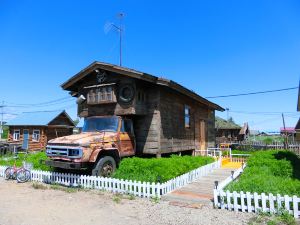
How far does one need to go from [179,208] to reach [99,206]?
2349 millimetres

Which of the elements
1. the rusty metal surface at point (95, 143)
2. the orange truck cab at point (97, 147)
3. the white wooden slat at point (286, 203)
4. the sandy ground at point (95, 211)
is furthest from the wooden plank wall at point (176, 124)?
the white wooden slat at point (286, 203)

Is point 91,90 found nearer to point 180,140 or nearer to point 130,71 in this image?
point 130,71

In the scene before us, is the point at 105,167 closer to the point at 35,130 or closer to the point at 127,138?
the point at 127,138

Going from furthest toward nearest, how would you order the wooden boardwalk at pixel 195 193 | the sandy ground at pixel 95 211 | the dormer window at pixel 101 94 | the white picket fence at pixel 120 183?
the dormer window at pixel 101 94
the white picket fence at pixel 120 183
the wooden boardwalk at pixel 195 193
the sandy ground at pixel 95 211

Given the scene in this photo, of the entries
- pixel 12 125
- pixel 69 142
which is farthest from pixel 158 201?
pixel 12 125

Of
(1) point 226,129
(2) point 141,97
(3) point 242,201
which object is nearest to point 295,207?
(3) point 242,201

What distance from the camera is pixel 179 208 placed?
7.69 meters

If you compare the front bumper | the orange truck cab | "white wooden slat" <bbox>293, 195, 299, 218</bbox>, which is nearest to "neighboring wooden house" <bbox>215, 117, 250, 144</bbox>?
the orange truck cab

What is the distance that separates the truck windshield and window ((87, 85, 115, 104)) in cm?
116

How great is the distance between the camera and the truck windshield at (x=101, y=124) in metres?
11.8

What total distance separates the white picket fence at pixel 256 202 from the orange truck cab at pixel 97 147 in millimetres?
4634

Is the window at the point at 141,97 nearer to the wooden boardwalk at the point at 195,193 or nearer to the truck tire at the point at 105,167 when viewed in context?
the truck tire at the point at 105,167

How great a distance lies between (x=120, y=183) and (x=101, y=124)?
3.38 m

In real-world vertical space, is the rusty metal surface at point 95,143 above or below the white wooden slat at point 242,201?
above
